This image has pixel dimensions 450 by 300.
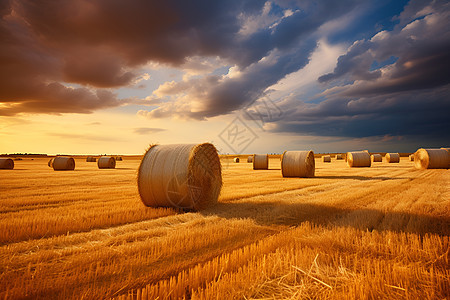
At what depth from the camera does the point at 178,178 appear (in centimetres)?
664

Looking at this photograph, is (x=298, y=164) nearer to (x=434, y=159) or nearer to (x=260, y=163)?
(x=260, y=163)

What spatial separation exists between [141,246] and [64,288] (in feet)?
3.84

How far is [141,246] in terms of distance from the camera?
12.0 feet

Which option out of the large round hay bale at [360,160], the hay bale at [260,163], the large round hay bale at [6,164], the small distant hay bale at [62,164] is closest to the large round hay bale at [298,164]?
the hay bale at [260,163]

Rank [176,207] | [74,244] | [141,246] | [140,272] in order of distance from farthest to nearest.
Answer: [176,207]
[74,244]
[141,246]
[140,272]

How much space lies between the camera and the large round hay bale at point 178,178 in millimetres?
6617

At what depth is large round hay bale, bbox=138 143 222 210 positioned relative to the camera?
662cm

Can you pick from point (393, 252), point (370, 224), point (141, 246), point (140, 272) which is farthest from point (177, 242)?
point (370, 224)

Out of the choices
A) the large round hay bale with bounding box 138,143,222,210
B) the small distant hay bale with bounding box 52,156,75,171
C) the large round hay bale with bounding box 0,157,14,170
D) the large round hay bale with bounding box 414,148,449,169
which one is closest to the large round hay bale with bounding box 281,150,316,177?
the large round hay bale with bounding box 138,143,222,210

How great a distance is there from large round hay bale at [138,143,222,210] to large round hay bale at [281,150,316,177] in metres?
9.08

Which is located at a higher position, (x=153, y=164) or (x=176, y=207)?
(x=153, y=164)

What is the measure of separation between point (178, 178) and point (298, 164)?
410 inches

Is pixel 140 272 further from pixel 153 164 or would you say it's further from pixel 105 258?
pixel 153 164

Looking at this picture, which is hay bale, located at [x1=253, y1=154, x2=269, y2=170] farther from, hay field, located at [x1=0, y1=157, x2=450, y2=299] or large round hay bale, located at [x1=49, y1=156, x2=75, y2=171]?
hay field, located at [x1=0, y1=157, x2=450, y2=299]
